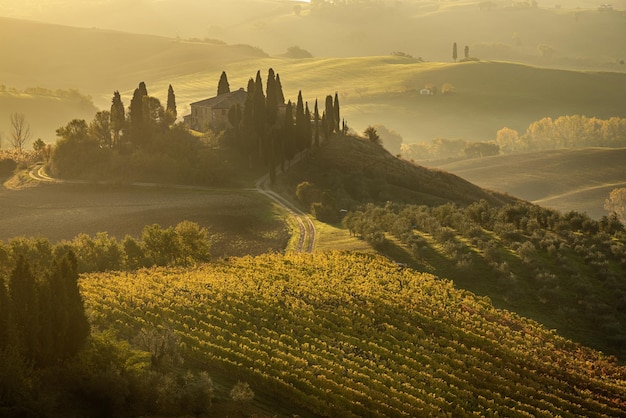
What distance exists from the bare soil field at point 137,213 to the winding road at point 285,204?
1556mm

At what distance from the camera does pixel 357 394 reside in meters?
33.9

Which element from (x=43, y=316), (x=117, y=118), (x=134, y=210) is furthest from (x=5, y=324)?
(x=117, y=118)

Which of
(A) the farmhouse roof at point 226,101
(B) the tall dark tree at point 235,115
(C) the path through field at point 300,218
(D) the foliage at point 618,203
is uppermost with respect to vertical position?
(A) the farmhouse roof at point 226,101

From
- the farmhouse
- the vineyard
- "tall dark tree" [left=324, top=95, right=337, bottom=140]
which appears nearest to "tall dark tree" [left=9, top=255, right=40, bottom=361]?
the vineyard

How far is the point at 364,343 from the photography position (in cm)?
4088

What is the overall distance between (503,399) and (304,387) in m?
10.7

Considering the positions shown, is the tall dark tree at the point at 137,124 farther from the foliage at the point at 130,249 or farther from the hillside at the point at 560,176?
the hillside at the point at 560,176

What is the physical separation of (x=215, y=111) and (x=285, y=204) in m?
31.7

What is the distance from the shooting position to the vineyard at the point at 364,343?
1385 inches

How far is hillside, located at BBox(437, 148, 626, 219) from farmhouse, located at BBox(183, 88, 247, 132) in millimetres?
81848

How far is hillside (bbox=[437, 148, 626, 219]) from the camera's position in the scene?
535 ft

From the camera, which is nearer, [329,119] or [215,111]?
[215,111]

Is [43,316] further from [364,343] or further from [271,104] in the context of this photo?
[271,104]

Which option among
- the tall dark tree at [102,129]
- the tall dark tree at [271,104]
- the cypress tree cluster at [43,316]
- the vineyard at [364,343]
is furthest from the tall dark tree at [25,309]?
the tall dark tree at [271,104]
